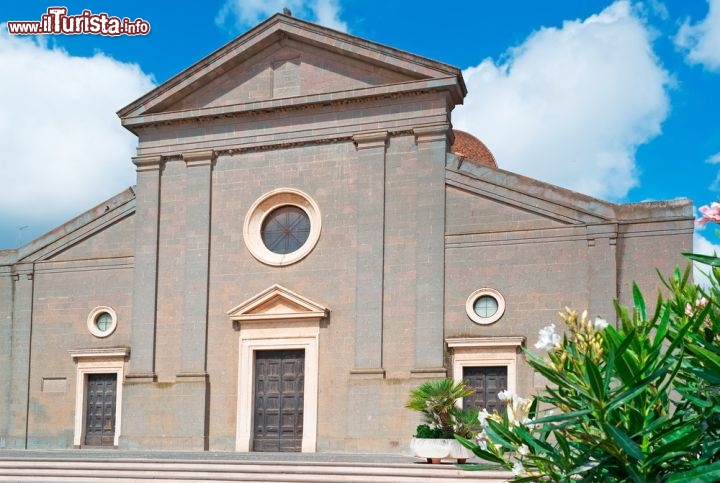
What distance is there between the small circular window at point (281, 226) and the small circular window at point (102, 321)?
14.7 feet

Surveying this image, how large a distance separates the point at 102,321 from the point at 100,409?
2391 millimetres

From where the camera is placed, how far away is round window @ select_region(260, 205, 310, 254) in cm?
2478

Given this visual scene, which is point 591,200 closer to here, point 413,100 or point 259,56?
point 413,100

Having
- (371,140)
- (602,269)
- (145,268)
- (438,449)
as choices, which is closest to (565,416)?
(438,449)

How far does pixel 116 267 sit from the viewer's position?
2633 centimetres

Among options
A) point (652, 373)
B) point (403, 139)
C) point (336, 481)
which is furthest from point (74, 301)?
point (652, 373)

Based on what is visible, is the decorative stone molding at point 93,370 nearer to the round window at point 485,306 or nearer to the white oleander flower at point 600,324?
the round window at point 485,306

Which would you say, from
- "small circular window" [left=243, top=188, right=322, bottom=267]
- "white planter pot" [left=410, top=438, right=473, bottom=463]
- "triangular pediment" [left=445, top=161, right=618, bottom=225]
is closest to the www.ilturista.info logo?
"small circular window" [left=243, top=188, right=322, bottom=267]

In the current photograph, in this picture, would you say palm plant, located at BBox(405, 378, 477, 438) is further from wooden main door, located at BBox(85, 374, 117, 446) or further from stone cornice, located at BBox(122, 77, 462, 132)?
wooden main door, located at BBox(85, 374, 117, 446)

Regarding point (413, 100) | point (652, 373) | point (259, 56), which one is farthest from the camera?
point (259, 56)

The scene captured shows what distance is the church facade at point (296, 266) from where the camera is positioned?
73.7ft

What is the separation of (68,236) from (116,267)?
1872 millimetres

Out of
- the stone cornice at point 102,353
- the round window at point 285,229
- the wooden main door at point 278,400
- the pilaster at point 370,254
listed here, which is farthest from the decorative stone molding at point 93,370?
the pilaster at point 370,254

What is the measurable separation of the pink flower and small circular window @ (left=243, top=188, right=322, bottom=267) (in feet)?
61.6
